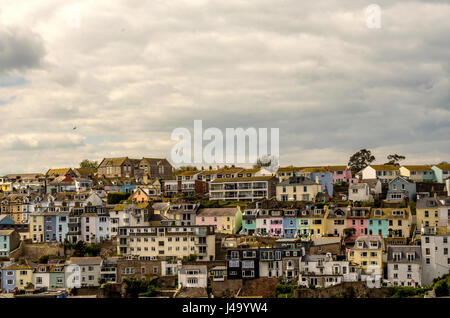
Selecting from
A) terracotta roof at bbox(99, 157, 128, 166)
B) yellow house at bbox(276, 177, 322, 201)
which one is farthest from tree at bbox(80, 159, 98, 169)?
yellow house at bbox(276, 177, 322, 201)

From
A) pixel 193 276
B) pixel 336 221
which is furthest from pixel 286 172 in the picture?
pixel 193 276

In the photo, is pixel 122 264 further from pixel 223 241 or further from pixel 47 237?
pixel 47 237

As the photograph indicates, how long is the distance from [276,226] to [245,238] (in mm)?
5463

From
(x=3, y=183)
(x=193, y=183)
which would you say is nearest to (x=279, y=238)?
(x=193, y=183)

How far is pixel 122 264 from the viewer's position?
73.5 m

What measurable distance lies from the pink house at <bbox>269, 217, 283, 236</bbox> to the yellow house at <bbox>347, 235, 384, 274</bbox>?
42.6ft

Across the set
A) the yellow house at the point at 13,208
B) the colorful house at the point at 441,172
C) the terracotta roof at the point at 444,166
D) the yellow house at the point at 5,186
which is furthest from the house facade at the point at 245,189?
the yellow house at the point at 5,186

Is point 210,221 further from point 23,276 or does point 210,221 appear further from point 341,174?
point 341,174

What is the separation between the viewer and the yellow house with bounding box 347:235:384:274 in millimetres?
68438

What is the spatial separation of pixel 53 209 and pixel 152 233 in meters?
17.9

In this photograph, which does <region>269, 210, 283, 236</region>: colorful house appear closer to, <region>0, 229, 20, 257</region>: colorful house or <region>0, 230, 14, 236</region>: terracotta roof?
<region>0, 229, 20, 257</region>: colorful house

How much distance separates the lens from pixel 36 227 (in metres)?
87.4

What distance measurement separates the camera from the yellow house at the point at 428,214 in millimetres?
76250

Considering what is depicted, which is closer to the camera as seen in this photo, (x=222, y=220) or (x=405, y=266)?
(x=405, y=266)
